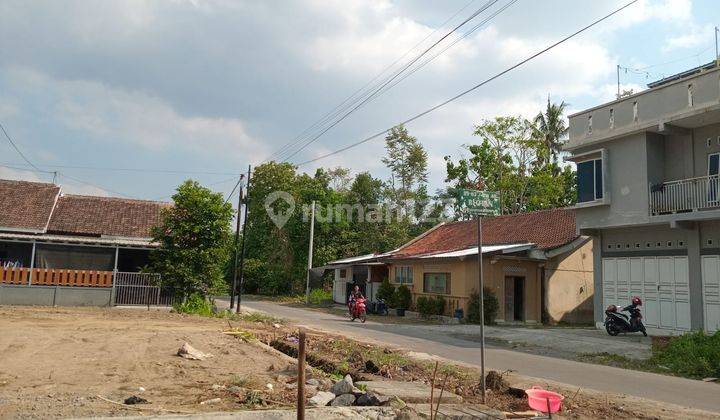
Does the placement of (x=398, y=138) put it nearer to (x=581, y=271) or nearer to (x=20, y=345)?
(x=581, y=271)

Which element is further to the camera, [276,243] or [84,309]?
[276,243]

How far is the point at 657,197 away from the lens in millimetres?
18953

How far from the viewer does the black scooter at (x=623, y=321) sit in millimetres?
18656

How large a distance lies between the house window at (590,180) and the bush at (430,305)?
8.23 metres

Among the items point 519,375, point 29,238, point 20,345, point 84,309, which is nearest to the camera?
point 519,375

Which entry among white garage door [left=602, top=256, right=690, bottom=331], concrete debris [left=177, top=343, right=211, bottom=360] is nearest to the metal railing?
concrete debris [left=177, top=343, right=211, bottom=360]

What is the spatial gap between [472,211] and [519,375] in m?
4.98

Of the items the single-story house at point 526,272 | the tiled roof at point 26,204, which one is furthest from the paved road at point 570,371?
the tiled roof at point 26,204

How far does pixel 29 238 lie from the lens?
25.2 meters

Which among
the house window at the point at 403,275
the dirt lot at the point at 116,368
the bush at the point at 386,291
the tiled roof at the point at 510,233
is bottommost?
the dirt lot at the point at 116,368

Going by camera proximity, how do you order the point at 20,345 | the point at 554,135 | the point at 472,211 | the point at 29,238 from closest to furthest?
the point at 472,211
the point at 20,345
the point at 29,238
the point at 554,135

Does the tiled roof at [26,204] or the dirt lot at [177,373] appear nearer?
the dirt lot at [177,373]

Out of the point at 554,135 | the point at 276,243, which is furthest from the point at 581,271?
the point at 276,243

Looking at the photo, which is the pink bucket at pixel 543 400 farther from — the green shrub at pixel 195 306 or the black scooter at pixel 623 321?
the green shrub at pixel 195 306
